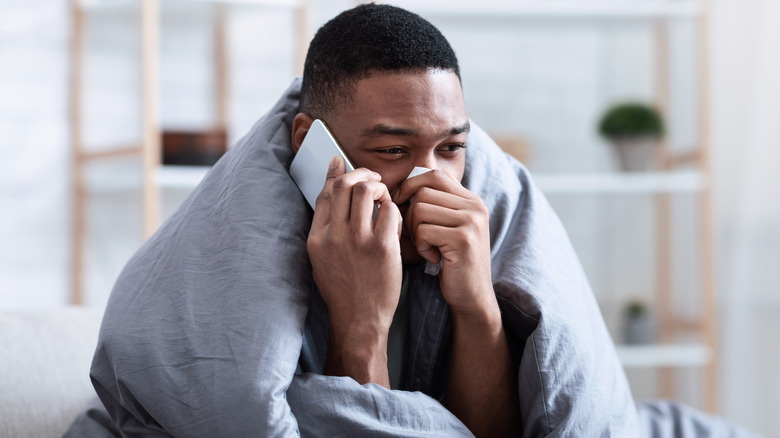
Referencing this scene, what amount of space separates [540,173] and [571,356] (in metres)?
1.89

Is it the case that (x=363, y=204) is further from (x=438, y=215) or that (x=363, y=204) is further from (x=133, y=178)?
(x=133, y=178)

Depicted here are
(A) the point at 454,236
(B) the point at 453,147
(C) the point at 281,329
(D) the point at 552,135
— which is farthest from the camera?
(D) the point at 552,135

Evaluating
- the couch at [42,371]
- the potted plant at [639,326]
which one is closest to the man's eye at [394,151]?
the couch at [42,371]

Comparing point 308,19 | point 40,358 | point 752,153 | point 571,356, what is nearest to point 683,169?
point 752,153

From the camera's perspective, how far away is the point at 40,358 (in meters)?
1.09

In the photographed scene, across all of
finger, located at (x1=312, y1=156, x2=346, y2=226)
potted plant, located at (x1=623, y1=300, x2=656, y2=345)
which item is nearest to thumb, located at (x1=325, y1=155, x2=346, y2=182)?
finger, located at (x1=312, y1=156, x2=346, y2=226)

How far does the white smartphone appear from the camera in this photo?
3.29 ft

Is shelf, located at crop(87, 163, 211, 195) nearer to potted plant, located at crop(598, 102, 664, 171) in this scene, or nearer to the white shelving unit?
the white shelving unit

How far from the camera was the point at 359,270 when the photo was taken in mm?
924

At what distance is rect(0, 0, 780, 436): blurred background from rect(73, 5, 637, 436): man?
1281mm

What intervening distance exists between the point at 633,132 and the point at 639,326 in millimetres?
615

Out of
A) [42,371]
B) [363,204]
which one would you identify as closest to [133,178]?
[42,371]

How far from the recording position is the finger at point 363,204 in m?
0.92

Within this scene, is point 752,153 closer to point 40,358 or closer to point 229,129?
point 229,129
